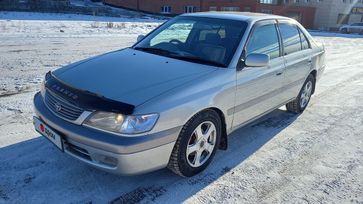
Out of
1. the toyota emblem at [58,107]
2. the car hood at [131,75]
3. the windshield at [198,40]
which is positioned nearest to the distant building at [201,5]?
the windshield at [198,40]

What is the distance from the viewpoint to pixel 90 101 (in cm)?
287

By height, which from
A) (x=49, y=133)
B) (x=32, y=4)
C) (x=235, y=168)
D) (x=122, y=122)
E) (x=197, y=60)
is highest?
(x=32, y=4)

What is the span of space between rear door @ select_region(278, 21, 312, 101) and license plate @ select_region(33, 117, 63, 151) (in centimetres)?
320

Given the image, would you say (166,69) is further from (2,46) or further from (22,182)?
(2,46)

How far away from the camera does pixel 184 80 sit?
3.26 m

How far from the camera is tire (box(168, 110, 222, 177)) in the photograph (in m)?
3.14

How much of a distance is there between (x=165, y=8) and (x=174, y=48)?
34038 millimetres

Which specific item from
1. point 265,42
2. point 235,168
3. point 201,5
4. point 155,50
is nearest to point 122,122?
point 235,168

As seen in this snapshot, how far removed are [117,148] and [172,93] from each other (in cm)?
73

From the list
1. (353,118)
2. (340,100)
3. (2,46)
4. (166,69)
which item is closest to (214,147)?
(166,69)

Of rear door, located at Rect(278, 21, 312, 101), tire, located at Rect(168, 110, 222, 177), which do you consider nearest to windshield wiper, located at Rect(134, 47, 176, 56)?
tire, located at Rect(168, 110, 222, 177)

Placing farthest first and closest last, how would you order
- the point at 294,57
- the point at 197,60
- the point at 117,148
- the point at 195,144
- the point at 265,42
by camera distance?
the point at 294,57 → the point at 265,42 → the point at 197,60 → the point at 195,144 → the point at 117,148

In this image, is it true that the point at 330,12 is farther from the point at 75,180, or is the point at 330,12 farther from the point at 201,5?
the point at 75,180

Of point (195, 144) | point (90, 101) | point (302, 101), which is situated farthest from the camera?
point (302, 101)
